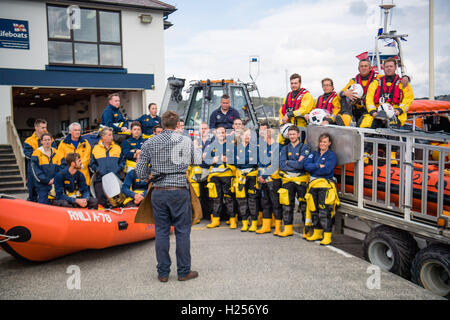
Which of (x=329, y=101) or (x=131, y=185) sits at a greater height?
(x=329, y=101)

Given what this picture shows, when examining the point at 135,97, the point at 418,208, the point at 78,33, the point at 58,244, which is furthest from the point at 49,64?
the point at 418,208

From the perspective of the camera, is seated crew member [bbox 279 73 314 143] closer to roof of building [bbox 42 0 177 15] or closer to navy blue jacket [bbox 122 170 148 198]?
navy blue jacket [bbox 122 170 148 198]

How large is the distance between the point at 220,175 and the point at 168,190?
242cm

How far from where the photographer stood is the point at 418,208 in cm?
434

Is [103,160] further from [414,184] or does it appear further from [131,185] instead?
[414,184]

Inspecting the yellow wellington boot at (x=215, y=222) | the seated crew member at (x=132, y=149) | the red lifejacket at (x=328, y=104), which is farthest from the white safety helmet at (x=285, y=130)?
the seated crew member at (x=132, y=149)

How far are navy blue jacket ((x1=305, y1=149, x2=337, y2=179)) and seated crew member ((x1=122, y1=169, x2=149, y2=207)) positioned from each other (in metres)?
2.43

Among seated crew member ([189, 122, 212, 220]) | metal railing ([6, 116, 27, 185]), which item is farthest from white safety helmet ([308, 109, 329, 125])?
metal railing ([6, 116, 27, 185])

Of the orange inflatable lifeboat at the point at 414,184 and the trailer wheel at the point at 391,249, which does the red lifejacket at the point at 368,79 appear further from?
the trailer wheel at the point at 391,249

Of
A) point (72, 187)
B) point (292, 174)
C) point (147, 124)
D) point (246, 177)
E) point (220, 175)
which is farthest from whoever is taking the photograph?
point (147, 124)

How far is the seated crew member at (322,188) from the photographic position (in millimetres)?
5219

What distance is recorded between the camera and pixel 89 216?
15.5ft

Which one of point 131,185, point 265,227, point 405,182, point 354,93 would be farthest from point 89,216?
point 354,93

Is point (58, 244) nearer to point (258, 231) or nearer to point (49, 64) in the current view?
point (258, 231)
